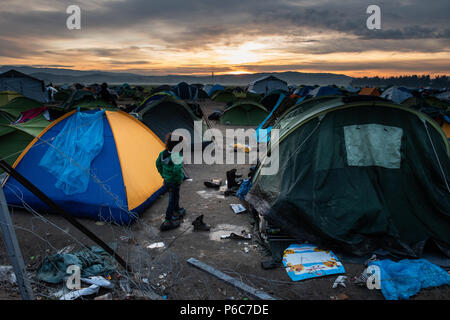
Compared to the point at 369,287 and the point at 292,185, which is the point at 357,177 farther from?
the point at 369,287

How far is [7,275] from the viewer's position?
3.84 metres

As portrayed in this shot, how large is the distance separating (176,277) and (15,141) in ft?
21.6

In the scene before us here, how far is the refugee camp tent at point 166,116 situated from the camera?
10.5 m

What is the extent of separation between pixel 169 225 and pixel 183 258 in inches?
39.6

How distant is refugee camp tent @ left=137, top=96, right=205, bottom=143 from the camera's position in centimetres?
1048

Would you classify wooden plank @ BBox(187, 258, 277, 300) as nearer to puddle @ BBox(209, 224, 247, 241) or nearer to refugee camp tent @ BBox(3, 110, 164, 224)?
puddle @ BBox(209, 224, 247, 241)

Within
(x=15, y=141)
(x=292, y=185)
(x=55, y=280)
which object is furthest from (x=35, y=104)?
(x=292, y=185)

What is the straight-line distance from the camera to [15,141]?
24.9ft

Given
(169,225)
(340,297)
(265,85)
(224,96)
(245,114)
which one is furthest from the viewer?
(265,85)

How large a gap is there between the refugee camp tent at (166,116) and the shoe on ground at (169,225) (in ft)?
18.6

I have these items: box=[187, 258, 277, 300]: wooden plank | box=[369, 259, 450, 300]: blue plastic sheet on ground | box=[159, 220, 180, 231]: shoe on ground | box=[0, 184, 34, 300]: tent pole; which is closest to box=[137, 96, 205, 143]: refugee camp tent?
box=[159, 220, 180, 231]: shoe on ground

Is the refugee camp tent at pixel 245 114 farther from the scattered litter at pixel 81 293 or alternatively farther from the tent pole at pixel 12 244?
the tent pole at pixel 12 244

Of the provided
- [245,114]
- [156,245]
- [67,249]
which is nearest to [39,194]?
[67,249]

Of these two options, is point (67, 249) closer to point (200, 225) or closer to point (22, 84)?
point (200, 225)
